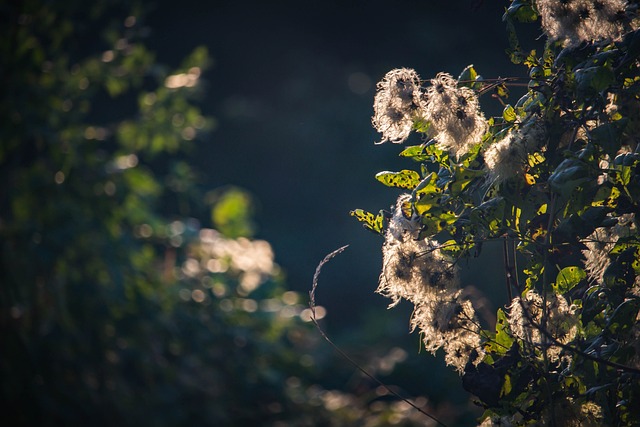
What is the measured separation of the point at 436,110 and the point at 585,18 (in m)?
0.20

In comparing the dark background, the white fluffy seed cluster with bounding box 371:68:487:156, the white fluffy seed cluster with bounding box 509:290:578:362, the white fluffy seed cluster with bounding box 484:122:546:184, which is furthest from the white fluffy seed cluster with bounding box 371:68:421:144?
the dark background

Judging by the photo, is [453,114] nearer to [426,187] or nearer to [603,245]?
[426,187]

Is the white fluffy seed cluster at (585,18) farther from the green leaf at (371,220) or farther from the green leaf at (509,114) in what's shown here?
the green leaf at (371,220)

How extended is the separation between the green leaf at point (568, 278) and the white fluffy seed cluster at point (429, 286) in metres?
0.13

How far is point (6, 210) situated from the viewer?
2.13 meters

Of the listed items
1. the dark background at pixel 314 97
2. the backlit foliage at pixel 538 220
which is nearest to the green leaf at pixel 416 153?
the backlit foliage at pixel 538 220

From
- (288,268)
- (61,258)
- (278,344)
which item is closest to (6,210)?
(61,258)

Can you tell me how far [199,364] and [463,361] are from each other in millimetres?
1619

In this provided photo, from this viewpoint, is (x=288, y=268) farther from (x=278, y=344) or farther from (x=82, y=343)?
(x=82, y=343)

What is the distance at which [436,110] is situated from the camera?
798 millimetres

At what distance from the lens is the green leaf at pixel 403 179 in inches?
33.5

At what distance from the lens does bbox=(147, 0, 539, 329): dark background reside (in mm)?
6984

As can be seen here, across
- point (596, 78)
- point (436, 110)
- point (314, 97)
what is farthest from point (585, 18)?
point (314, 97)

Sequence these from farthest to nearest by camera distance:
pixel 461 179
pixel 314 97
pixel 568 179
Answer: pixel 314 97 < pixel 461 179 < pixel 568 179
